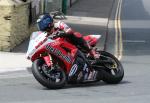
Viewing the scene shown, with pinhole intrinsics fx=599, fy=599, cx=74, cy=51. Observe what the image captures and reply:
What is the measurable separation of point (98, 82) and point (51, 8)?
41.4ft

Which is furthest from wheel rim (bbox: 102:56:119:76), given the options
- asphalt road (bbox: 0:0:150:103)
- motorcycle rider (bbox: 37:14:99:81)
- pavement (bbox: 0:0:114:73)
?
pavement (bbox: 0:0:114:73)

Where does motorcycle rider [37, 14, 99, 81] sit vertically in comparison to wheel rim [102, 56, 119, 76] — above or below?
above

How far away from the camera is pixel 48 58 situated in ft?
34.2

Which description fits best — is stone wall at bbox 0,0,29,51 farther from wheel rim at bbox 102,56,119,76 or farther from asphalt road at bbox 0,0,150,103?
wheel rim at bbox 102,56,119,76

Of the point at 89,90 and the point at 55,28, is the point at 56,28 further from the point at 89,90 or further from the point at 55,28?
the point at 89,90

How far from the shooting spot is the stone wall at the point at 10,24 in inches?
603

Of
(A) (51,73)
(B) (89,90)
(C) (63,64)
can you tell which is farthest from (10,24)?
(B) (89,90)

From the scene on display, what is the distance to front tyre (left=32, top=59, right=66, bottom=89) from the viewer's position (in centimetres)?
1021

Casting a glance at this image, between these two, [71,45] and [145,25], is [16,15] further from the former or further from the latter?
[145,25]

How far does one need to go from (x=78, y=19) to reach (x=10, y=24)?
32.8 ft

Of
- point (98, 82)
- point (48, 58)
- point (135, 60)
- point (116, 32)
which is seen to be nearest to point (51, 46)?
point (48, 58)

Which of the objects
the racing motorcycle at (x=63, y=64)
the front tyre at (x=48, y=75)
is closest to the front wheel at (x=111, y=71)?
the racing motorcycle at (x=63, y=64)

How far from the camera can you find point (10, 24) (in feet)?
50.7

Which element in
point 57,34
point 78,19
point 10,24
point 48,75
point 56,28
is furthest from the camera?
point 78,19
